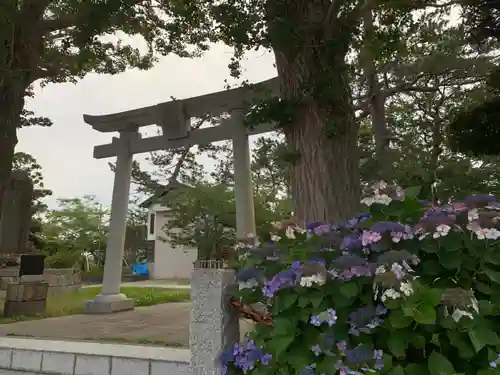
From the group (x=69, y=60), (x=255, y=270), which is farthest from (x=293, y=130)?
(x=69, y=60)

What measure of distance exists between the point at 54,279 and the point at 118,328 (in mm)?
6513

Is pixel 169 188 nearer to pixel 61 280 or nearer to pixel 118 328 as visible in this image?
pixel 61 280

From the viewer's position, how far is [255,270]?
1.87 meters

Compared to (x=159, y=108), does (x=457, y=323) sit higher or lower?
lower

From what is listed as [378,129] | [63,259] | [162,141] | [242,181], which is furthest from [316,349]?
[63,259]

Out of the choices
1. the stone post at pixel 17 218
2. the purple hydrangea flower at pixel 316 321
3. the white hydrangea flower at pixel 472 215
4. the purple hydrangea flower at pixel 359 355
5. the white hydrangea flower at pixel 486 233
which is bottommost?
the purple hydrangea flower at pixel 359 355

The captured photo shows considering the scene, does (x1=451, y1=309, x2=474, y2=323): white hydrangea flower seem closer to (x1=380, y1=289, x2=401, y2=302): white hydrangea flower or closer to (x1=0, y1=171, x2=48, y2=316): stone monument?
(x1=380, y1=289, x2=401, y2=302): white hydrangea flower

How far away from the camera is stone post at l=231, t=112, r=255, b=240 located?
6.76 meters

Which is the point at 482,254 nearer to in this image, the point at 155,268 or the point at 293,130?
the point at 293,130

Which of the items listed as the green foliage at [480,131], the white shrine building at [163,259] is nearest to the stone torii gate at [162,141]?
the green foliage at [480,131]

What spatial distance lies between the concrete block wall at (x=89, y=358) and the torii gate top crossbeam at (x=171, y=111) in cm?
450

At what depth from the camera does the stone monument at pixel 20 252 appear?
7180mm

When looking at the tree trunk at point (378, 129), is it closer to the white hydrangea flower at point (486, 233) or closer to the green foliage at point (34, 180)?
the white hydrangea flower at point (486, 233)

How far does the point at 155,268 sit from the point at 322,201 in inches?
781
